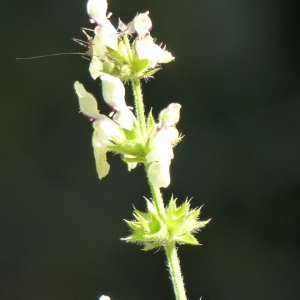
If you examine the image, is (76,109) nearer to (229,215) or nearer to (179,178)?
(179,178)

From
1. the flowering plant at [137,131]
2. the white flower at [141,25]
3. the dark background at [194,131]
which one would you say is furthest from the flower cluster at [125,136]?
the dark background at [194,131]

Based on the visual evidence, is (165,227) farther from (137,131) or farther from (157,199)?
(137,131)

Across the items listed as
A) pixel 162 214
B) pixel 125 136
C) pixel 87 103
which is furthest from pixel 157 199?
pixel 87 103

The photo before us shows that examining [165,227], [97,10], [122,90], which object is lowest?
[165,227]

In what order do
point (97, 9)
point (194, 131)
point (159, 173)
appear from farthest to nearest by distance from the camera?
1. point (194, 131)
2. point (97, 9)
3. point (159, 173)

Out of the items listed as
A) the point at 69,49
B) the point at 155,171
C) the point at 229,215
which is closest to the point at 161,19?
the point at 69,49

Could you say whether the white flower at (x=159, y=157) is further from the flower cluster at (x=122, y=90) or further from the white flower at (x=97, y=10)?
the white flower at (x=97, y=10)
